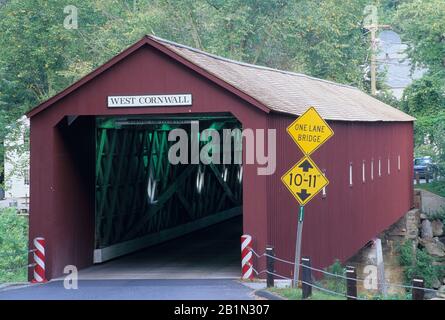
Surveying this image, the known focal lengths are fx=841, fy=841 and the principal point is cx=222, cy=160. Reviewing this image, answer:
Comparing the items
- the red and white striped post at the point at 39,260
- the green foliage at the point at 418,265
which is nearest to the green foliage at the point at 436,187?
the green foliage at the point at 418,265

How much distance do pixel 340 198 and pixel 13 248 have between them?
400 inches

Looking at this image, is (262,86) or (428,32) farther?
(428,32)

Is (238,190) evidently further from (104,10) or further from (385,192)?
(104,10)

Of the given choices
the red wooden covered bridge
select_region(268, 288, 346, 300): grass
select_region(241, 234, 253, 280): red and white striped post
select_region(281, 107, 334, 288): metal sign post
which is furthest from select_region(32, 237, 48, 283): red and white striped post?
select_region(281, 107, 334, 288): metal sign post

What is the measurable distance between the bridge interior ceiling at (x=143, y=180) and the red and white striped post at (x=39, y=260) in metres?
2.33

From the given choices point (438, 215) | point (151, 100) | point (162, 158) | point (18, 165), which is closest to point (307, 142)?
point (151, 100)

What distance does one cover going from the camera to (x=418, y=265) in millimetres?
29594

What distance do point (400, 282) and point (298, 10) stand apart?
16747mm

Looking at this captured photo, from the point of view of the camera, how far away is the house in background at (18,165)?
33.5 meters

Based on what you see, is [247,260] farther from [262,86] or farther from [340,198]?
[340,198]

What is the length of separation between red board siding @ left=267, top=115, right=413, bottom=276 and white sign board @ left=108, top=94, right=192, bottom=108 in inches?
71.0
